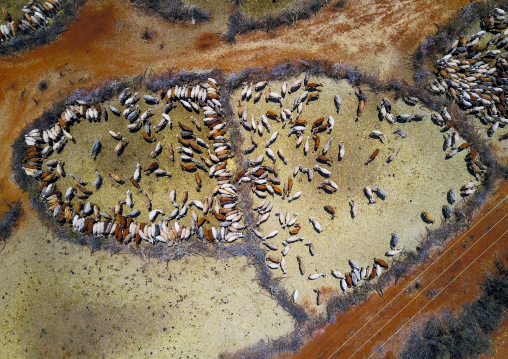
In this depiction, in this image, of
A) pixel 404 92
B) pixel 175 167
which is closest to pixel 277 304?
pixel 175 167

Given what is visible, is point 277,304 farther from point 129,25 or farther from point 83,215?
point 129,25

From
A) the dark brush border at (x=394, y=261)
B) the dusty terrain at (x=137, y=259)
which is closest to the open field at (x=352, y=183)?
the dark brush border at (x=394, y=261)

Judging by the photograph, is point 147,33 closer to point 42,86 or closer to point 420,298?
point 42,86

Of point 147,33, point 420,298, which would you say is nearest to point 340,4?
point 147,33

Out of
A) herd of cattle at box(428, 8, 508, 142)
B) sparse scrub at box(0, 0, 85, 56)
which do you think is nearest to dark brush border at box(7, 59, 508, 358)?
herd of cattle at box(428, 8, 508, 142)

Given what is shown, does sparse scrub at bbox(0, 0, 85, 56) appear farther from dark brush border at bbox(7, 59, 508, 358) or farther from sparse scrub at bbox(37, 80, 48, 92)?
dark brush border at bbox(7, 59, 508, 358)

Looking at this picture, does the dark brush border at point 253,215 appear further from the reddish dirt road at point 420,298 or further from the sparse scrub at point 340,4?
the sparse scrub at point 340,4
